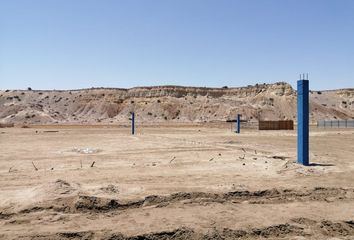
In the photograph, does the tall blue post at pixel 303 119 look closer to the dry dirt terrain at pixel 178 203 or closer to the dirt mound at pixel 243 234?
the dry dirt terrain at pixel 178 203

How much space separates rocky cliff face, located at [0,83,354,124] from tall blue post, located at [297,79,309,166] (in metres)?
82.6

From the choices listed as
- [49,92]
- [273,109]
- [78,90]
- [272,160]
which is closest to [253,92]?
[273,109]

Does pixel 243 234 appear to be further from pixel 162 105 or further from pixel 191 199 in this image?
pixel 162 105

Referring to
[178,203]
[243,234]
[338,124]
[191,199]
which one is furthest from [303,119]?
[338,124]

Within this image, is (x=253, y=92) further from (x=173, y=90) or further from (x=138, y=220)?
(x=138, y=220)

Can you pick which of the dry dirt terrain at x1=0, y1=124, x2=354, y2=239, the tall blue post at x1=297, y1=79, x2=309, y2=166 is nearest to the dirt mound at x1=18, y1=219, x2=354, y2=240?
the dry dirt terrain at x1=0, y1=124, x2=354, y2=239

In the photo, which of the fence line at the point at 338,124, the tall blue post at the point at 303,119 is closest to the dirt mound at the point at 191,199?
the tall blue post at the point at 303,119

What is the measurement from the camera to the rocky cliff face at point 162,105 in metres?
102

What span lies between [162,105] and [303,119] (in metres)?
93.8

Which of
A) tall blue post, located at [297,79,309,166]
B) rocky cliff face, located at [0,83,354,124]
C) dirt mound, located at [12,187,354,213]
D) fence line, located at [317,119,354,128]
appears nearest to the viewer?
dirt mound, located at [12,187,354,213]

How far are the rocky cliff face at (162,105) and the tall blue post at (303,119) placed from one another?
82625mm

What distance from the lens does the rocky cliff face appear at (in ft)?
335

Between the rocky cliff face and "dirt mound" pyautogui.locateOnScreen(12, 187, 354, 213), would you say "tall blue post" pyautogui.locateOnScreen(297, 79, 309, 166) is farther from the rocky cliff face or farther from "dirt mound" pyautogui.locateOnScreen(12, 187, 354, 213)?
the rocky cliff face

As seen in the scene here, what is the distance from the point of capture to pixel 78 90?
12756 centimetres
